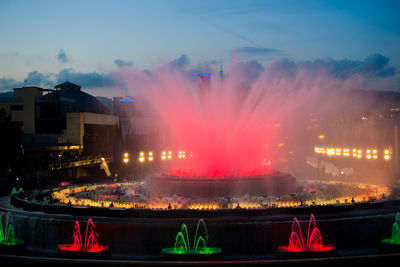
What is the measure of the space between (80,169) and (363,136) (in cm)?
4130

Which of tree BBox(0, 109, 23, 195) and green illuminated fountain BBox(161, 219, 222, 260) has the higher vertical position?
tree BBox(0, 109, 23, 195)

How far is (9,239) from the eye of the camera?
24.9 meters

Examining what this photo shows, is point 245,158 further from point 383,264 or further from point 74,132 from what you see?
point 74,132

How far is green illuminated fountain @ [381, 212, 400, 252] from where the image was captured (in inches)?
890

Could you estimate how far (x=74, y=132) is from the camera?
250ft

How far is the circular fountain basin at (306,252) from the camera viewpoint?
2136 centimetres

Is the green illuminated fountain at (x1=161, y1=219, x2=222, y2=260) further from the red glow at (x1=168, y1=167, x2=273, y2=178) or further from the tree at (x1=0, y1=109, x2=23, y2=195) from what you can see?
the tree at (x1=0, y1=109, x2=23, y2=195)

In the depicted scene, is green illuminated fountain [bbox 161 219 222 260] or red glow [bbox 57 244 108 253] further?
red glow [bbox 57 244 108 253]

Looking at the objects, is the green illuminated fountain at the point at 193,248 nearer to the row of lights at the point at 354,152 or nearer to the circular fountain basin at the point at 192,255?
the circular fountain basin at the point at 192,255

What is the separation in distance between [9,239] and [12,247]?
1.10 metres

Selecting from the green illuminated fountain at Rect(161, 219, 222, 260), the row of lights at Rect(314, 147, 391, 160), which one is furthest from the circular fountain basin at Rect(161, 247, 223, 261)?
the row of lights at Rect(314, 147, 391, 160)

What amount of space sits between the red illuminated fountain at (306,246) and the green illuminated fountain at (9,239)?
1175 cm

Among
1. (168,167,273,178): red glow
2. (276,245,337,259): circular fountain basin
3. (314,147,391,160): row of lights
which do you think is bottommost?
(276,245,337,259): circular fountain basin

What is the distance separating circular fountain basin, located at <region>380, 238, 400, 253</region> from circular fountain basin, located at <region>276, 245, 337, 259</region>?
2.55 metres
